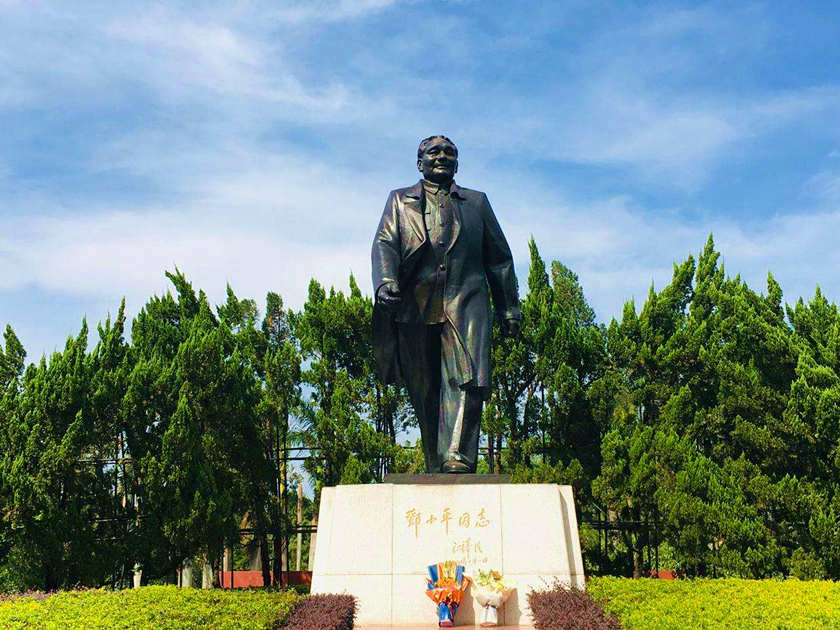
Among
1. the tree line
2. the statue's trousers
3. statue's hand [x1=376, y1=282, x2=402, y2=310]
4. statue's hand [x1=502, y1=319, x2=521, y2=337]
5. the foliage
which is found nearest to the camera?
the foliage

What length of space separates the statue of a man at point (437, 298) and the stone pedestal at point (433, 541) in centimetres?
58

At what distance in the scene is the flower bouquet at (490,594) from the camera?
5461mm

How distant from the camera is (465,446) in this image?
6.35 meters

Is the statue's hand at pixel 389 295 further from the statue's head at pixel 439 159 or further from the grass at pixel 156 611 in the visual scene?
the grass at pixel 156 611

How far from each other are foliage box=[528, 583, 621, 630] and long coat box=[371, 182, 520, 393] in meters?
1.74

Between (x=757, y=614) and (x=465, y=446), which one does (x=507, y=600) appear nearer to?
(x=465, y=446)

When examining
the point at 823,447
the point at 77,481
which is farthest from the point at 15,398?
the point at 823,447

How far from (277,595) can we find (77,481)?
30.0 ft

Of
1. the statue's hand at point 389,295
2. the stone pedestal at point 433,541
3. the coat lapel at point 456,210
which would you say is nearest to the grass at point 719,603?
the stone pedestal at point 433,541

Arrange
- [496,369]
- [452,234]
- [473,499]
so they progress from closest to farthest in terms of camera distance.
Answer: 1. [473,499]
2. [452,234]
3. [496,369]

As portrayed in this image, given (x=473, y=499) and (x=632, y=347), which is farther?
(x=632, y=347)

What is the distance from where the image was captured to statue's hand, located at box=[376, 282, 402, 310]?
21.5ft

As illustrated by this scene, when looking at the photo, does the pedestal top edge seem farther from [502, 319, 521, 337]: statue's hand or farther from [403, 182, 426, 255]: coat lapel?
[403, 182, 426, 255]: coat lapel

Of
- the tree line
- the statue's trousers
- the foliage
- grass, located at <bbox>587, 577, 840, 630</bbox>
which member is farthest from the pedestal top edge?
the tree line
